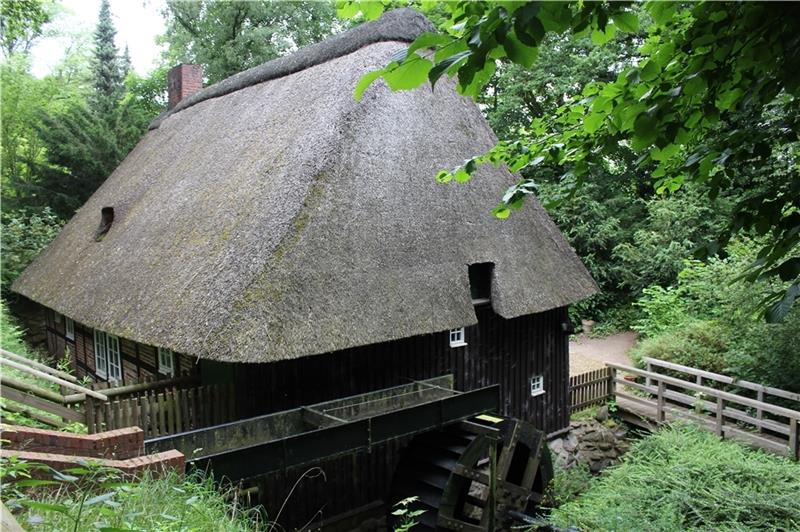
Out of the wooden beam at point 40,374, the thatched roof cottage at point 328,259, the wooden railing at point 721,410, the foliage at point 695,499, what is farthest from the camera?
the wooden railing at point 721,410

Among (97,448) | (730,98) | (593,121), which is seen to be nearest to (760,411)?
(730,98)

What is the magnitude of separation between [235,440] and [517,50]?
5.50 metres

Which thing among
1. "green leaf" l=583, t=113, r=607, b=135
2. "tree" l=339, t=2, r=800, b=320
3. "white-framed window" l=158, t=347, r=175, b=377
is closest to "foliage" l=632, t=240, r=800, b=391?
"tree" l=339, t=2, r=800, b=320

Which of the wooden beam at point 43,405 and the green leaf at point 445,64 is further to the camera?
the wooden beam at point 43,405

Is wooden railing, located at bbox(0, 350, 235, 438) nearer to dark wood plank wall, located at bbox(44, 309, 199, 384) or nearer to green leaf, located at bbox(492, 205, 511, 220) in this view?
dark wood plank wall, located at bbox(44, 309, 199, 384)

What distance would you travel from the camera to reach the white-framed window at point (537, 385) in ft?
32.2

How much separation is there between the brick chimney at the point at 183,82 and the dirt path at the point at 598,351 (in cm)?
1306

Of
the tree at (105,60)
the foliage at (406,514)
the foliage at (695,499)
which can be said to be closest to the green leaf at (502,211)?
the foliage at (406,514)

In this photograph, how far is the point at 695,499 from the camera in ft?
18.6

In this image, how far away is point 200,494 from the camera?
417 centimetres

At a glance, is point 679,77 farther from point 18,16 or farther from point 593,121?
point 18,16

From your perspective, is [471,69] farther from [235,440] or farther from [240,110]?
[240,110]

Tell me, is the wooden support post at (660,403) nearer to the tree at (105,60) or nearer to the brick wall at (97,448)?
the brick wall at (97,448)

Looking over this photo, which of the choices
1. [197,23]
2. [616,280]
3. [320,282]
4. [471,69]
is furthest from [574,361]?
[197,23]
